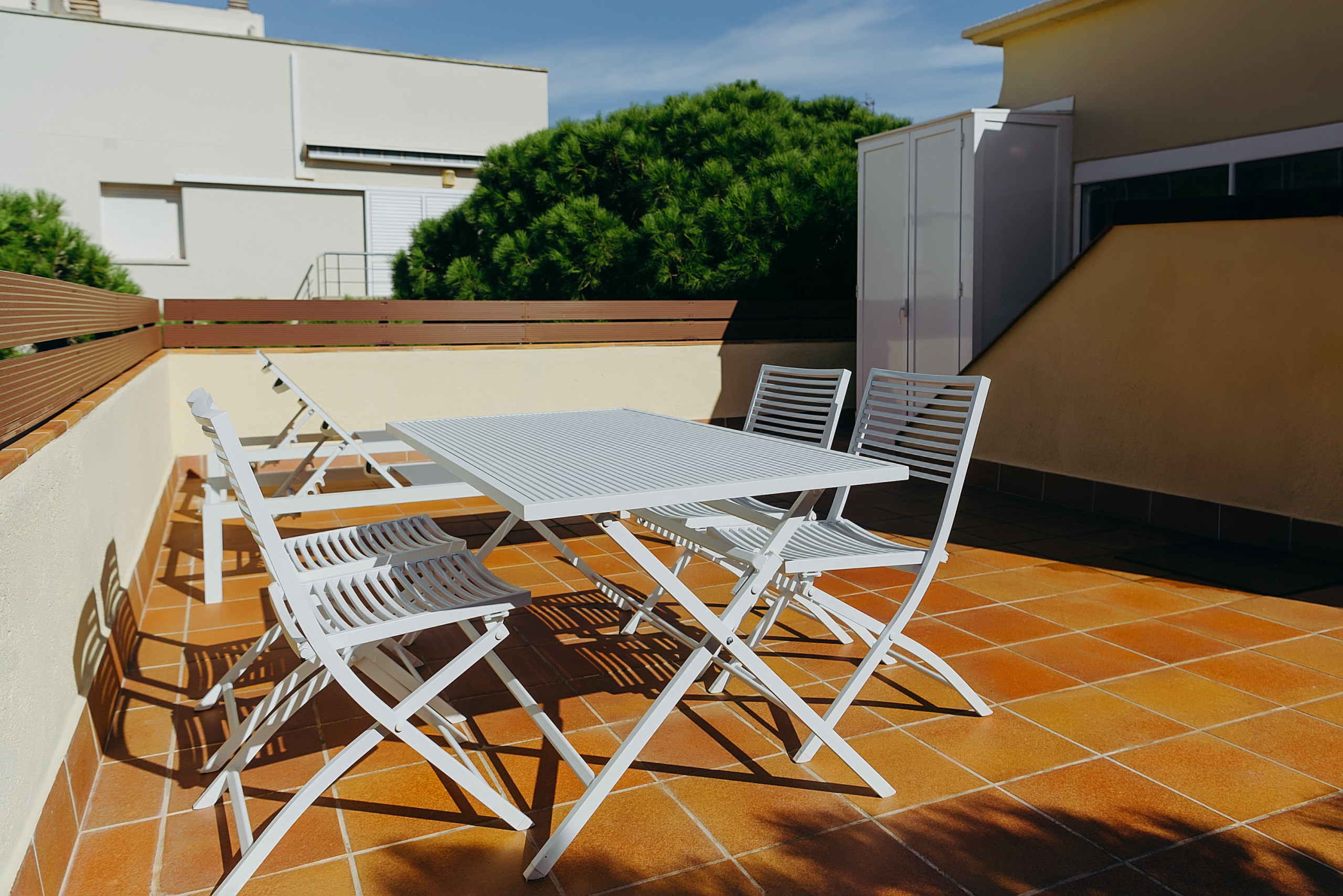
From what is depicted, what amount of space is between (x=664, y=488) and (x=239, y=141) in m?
17.7

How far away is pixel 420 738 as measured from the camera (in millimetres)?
2143

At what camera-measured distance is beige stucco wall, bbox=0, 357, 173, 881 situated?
1858 millimetres

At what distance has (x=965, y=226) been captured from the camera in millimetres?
6691

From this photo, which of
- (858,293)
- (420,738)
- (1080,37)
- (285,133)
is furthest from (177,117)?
(420,738)

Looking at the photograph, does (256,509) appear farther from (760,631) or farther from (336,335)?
(336,335)

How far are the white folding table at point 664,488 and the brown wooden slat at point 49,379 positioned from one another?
3.25 feet

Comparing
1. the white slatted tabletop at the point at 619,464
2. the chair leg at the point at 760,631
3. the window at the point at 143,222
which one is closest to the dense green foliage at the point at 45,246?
the white slatted tabletop at the point at 619,464

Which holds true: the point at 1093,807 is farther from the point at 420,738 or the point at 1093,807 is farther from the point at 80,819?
the point at 80,819

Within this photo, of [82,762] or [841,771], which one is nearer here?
[82,762]

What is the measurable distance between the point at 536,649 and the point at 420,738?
4.59ft

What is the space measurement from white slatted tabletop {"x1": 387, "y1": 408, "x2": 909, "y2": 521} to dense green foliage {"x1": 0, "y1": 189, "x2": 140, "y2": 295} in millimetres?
4380

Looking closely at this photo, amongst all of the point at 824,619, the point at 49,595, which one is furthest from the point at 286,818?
the point at 824,619

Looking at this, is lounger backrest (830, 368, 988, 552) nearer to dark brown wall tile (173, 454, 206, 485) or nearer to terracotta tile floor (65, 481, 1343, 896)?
terracotta tile floor (65, 481, 1343, 896)

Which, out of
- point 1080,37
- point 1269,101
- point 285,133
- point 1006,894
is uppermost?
point 285,133
